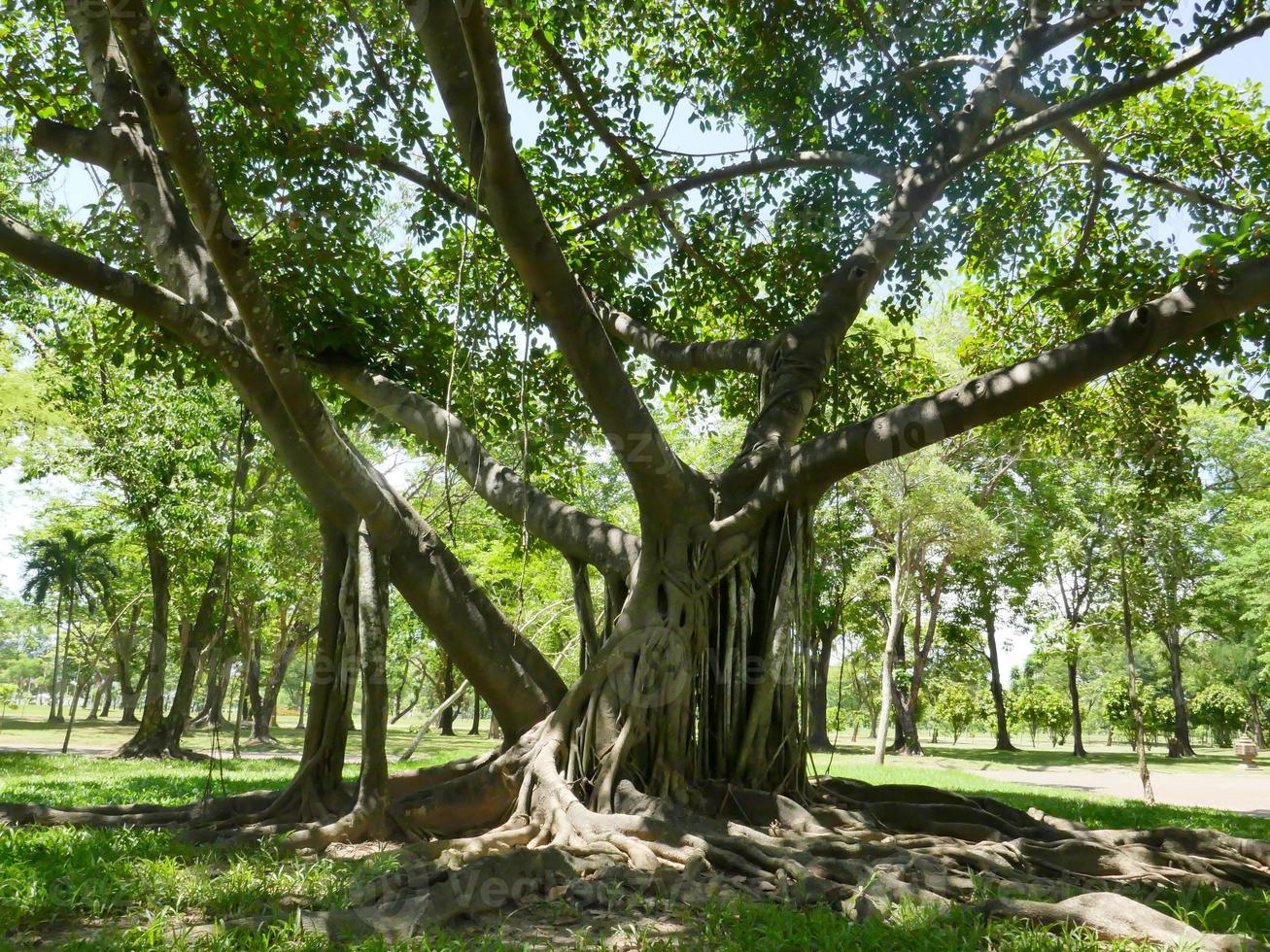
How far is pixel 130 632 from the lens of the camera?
29.4 metres

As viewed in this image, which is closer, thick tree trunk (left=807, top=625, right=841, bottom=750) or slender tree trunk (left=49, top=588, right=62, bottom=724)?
slender tree trunk (left=49, top=588, right=62, bottom=724)

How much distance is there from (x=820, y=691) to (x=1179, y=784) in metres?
8.60

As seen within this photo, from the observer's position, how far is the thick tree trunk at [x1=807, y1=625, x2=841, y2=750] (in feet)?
70.0

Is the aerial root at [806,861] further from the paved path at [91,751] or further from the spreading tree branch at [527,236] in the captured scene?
the paved path at [91,751]

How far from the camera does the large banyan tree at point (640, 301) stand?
4.52 m

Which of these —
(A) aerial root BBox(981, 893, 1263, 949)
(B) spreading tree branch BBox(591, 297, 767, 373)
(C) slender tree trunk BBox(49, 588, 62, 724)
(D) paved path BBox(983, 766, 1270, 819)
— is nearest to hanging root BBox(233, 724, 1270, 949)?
(A) aerial root BBox(981, 893, 1263, 949)

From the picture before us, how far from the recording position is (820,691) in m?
22.5

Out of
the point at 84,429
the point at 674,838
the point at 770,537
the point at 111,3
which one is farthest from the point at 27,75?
the point at 84,429

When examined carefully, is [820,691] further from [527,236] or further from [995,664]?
[527,236]

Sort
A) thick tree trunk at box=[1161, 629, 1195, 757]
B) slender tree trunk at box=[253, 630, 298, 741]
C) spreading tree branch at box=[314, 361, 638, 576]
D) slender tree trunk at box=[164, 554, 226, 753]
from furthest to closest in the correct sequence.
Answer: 1. thick tree trunk at box=[1161, 629, 1195, 757]
2. slender tree trunk at box=[253, 630, 298, 741]
3. slender tree trunk at box=[164, 554, 226, 753]
4. spreading tree branch at box=[314, 361, 638, 576]

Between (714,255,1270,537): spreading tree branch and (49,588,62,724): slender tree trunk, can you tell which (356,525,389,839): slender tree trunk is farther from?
(49,588,62,724): slender tree trunk

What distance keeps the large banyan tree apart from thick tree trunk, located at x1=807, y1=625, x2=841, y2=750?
44.0 feet

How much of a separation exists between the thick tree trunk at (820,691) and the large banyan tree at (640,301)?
13.4 m

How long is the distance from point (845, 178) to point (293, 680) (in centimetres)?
6634
